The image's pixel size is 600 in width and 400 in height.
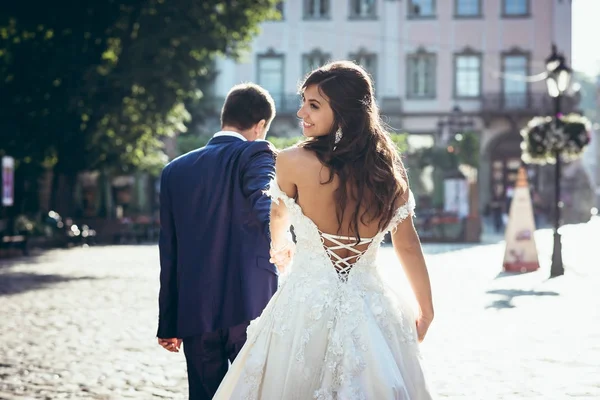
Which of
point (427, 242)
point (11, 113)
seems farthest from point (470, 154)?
point (11, 113)

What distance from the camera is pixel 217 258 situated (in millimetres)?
4359

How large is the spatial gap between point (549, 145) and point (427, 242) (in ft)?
40.9

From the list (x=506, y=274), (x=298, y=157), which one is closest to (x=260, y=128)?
(x=298, y=157)

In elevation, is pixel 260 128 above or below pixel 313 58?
below

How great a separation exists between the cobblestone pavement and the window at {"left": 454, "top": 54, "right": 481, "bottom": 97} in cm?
2842

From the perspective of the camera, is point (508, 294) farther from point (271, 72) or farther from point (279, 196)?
point (271, 72)

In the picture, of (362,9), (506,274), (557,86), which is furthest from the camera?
(362,9)

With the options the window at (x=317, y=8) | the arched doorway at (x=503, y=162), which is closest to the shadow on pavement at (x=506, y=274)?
the arched doorway at (x=503, y=162)

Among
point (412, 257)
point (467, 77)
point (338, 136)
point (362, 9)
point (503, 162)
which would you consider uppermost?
point (362, 9)

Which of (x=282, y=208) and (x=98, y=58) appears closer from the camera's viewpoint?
(x=282, y=208)

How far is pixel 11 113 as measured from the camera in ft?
83.5

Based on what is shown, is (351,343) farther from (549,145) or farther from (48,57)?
(48,57)

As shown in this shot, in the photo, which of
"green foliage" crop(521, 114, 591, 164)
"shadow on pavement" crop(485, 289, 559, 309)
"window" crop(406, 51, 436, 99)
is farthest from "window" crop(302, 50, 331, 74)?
"shadow on pavement" crop(485, 289, 559, 309)

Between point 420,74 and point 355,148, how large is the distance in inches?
1722
